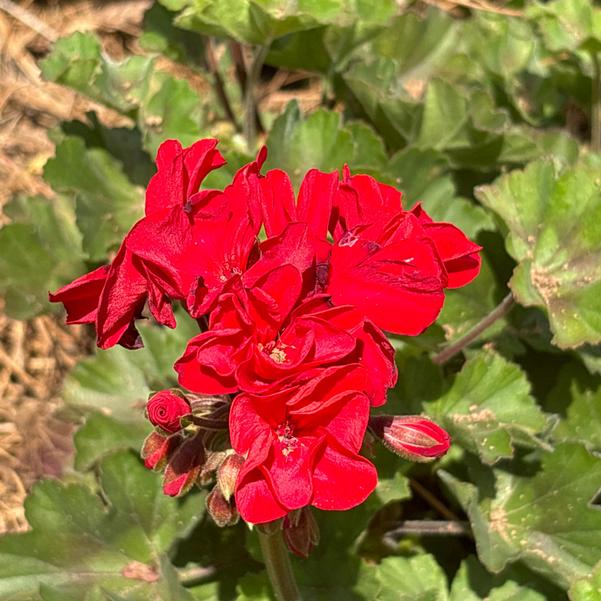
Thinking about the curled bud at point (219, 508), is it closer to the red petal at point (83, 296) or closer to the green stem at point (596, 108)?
the red petal at point (83, 296)

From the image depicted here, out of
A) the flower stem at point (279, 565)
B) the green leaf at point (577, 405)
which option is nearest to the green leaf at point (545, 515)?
the green leaf at point (577, 405)

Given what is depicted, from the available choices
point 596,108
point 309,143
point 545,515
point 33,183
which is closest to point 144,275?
point 309,143

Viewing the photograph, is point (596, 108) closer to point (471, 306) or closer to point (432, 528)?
point (471, 306)

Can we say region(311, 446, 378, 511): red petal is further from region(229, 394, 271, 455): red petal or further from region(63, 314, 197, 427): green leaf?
region(63, 314, 197, 427): green leaf

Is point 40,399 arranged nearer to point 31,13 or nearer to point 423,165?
point 423,165

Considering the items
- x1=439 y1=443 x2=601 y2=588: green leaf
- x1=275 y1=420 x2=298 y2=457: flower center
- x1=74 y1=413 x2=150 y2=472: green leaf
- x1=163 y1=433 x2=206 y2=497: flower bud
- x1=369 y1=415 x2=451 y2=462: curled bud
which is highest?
x1=275 y1=420 x2=298 y2=457: flower center

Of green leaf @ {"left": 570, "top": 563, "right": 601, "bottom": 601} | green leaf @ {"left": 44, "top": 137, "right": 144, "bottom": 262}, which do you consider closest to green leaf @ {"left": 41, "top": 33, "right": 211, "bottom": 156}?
green leaf @ {"left": 44, "top": 137, "right": 144, "bottom": 262}
